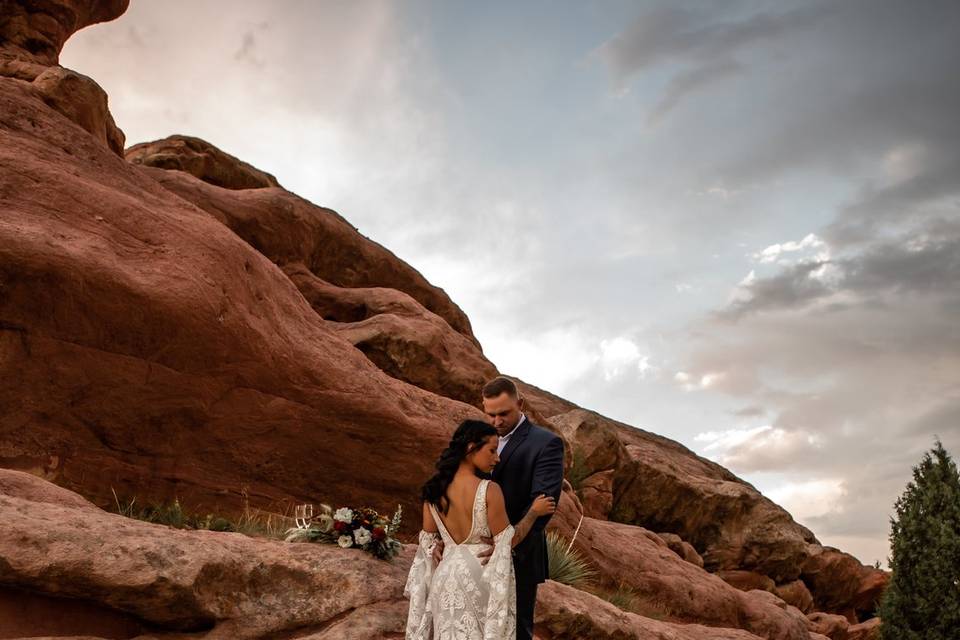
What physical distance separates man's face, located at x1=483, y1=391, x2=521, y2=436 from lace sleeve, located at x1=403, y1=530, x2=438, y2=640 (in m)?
1.23

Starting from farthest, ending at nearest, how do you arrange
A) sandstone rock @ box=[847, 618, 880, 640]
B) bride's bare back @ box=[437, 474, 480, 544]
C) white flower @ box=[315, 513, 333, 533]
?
sandstone rock @ box=[847, 618, 880, 640], white flower @ box=[315, 513, 333, 533], bride's bare back @ box=[437, 474, 480, 544]

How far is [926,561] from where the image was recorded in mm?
20031

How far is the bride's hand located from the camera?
6.99 m

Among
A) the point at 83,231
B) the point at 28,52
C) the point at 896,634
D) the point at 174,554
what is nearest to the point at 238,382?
the point at 83,231

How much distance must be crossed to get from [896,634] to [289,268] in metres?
17.4

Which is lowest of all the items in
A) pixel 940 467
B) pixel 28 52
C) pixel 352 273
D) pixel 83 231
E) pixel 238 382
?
pixel 238 382

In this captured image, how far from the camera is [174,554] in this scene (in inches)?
287

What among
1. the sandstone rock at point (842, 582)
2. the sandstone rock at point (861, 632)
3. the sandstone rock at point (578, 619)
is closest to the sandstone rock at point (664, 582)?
the sandstone rock at point (578, 619)

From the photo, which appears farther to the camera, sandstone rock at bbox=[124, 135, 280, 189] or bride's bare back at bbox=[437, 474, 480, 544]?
sandstone rock at bbox=[124, 135, 280, 189]

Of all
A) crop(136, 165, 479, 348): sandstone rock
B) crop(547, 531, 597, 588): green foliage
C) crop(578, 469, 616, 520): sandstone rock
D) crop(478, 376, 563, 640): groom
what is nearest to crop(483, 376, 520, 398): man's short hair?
crop(478, 376, 563, 640): groom

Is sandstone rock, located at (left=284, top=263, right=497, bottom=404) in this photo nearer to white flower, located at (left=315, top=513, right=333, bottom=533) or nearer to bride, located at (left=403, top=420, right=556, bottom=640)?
white flower, located at (left=315, top=513, right=333, bottom=533)

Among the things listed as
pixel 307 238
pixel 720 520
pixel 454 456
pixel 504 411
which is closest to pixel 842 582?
pixel 720 520

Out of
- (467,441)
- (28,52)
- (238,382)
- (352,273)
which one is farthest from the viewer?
(352,273)

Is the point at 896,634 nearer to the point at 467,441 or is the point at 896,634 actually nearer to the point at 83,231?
the point at 467,441
